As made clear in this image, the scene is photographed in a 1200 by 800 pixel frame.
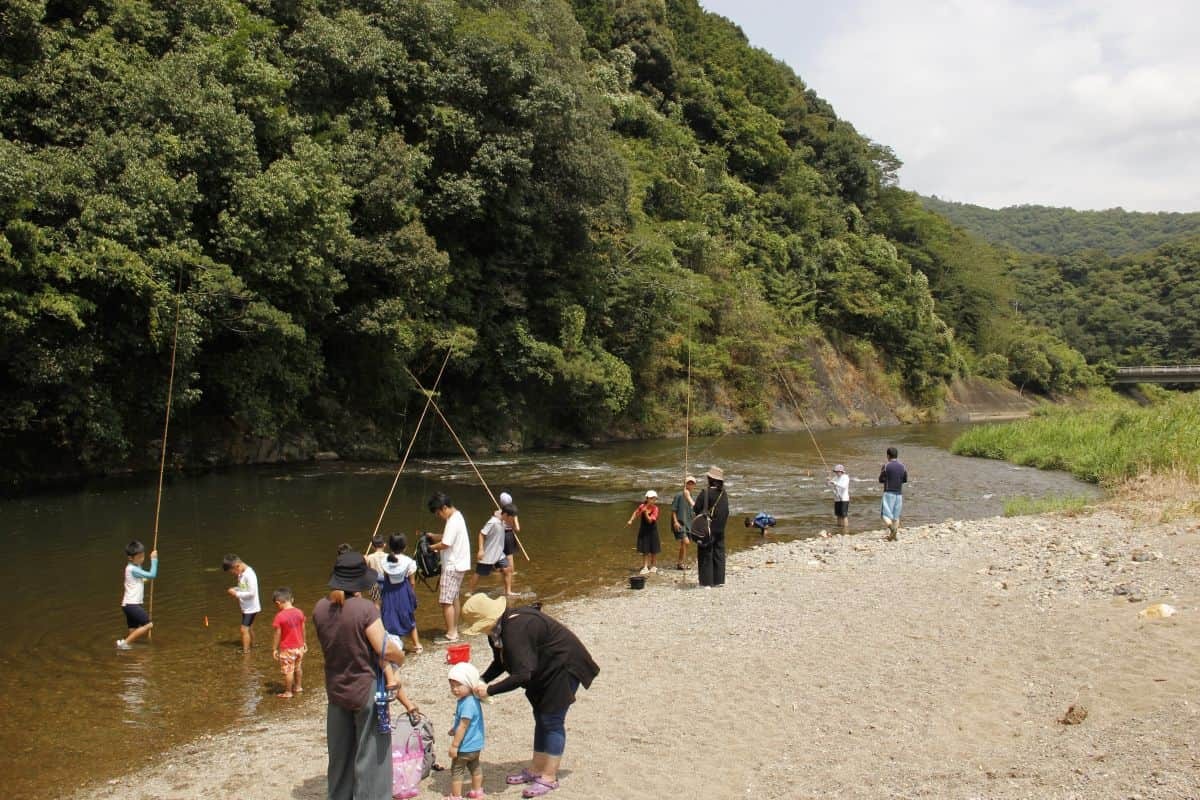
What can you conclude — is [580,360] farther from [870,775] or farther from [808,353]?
[870,775]

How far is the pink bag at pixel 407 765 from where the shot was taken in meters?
6.73

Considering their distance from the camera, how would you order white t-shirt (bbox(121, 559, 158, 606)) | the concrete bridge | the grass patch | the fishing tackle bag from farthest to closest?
the concrete bridge, the grass patch, the fishing tackle bag, white t-shirt (bbox(121, 559, 158, 606))

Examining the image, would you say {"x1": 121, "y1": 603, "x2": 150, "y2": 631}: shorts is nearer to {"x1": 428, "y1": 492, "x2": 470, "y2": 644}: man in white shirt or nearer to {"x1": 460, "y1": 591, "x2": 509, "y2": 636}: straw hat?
{"x1": 428, "y1": 492, "x2": 470, "y2": 644}: man in white shirt

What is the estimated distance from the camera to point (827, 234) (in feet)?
241

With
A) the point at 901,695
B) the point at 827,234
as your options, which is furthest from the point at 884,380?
the point at 901,695

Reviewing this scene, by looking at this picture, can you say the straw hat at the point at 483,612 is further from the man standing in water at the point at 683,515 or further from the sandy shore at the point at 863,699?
the man standing in water at the point at 683,515

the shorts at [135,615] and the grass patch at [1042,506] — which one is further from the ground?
the grass patch at [1042,506]

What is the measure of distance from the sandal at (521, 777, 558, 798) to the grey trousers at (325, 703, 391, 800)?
1.06 m

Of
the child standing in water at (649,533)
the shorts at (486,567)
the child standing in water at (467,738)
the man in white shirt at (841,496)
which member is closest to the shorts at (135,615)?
the shorts at (486,567)

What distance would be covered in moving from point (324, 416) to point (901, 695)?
98.6 feet

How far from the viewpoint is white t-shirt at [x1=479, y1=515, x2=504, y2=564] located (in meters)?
12.7

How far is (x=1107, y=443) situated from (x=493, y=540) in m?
23.8

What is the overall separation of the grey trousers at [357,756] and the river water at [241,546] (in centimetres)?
265

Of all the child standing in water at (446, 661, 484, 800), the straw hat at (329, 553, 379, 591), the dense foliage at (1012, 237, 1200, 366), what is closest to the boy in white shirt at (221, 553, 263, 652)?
the straw hat at (329, 553, 379, 591)
